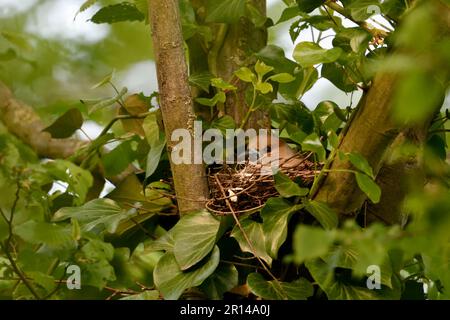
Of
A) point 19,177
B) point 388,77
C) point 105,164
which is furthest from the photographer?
point 105,164

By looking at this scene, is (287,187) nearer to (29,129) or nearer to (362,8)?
(362,8)

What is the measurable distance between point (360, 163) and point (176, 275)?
321mm

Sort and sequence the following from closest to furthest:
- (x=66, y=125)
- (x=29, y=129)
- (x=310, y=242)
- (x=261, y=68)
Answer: (x=310, y=242)
(x=261, y=68)
(x=66, y=125)
(x=29, y=129)

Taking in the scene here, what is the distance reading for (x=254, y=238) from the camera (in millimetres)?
988

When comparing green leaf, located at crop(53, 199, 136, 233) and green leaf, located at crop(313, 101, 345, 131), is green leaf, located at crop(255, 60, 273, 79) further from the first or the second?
green leaf, located at crop(53, 199, 136, 233)

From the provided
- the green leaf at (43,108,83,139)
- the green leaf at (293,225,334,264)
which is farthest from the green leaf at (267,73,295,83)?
the green leaf at (293,225,334,264)

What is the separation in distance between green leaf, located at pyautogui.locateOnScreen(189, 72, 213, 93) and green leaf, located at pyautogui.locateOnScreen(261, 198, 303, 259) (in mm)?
271

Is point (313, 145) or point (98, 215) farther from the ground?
point (313, 145)

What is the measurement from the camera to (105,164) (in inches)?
51.2

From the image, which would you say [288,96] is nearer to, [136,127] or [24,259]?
[136,127]

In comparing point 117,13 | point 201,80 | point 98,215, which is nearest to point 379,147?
point 201,80

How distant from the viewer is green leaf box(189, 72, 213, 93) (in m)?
1.15
